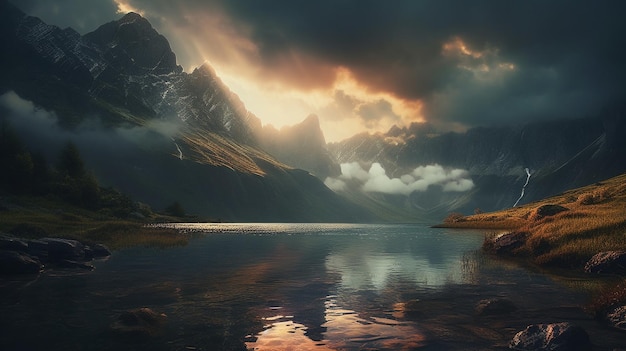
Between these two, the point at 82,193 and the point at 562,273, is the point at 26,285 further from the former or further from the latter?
the point at 82,193

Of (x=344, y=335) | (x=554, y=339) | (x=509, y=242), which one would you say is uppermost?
(x=509, y=242)

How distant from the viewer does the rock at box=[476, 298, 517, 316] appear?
2402 centimetres

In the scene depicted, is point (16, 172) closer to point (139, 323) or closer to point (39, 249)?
point (39, 249)

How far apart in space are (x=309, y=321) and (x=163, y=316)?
28.0 feet

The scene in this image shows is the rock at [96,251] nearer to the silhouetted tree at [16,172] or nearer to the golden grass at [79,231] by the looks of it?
the golden grass at [79,231]

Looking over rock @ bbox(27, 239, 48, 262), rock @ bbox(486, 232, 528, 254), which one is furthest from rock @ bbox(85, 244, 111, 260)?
rock @ bbox(486, 232, 528, 254)

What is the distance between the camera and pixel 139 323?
21.2m

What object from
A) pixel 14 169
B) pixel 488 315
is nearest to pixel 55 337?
pixel 488 315

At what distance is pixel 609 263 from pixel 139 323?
126 ft

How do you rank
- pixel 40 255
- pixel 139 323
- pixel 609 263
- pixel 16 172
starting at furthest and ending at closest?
→ 1. pixel 16 172
2. pixel 40 255
3. pixel 609 263
4. pixel 139 323

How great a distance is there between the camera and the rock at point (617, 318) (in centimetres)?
2015

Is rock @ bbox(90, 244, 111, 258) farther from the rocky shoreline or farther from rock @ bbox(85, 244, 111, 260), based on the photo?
the rocky shoreline

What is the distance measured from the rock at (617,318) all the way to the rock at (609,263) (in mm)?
16439

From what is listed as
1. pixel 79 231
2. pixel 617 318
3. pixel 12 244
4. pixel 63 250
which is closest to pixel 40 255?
pixel 63 250
